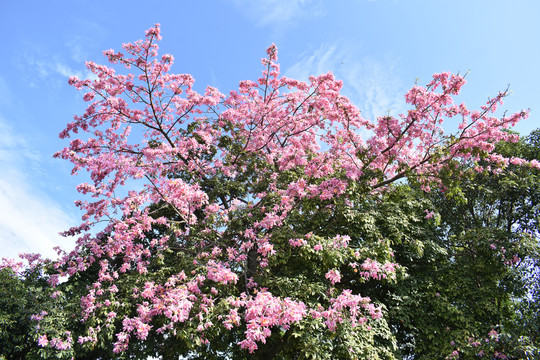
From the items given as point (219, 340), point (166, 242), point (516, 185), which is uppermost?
point (516, 185)

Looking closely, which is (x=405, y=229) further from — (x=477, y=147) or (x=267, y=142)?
(x=267, y=142)

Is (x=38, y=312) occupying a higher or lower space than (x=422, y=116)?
lower

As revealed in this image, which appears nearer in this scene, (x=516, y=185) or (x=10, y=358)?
(x=10, y=358)

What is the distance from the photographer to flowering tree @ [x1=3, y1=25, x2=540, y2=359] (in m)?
8.42

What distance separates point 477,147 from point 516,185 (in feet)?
14.8

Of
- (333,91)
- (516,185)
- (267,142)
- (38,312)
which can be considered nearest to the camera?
(38,312)

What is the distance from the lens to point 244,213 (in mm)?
10531

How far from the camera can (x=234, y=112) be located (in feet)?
41.0

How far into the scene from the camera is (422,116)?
10.5m

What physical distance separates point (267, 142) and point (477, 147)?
245 inches

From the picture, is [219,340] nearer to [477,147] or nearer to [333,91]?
[333,91]

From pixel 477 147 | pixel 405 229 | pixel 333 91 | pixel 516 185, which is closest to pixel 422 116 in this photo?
pixel 477 147

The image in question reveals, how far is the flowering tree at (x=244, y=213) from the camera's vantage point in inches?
332

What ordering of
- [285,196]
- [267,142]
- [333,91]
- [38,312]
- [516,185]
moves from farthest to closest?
1. [516,185]
2. [267,142]
3. [333,91]
4. [285,196]
5. [38,312]
